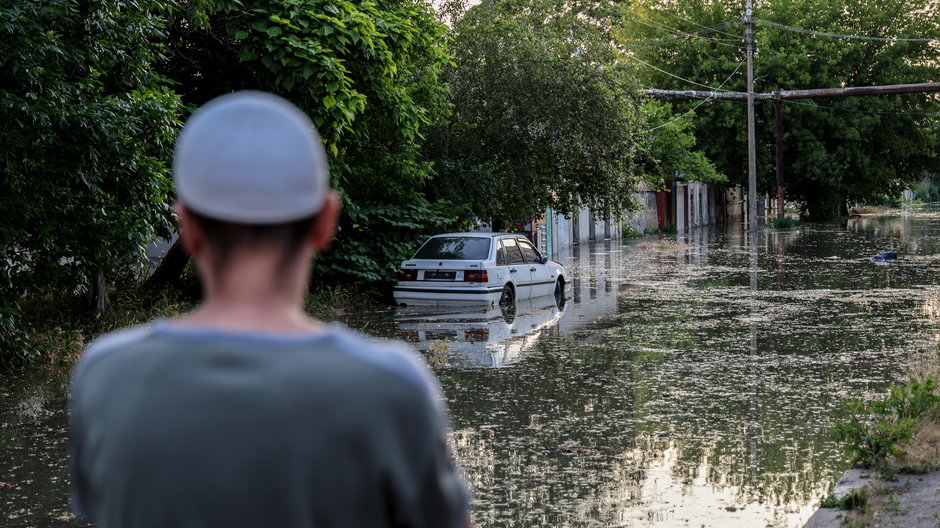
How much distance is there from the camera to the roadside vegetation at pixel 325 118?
11.6 m

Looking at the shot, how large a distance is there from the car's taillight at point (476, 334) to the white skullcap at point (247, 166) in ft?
41.1

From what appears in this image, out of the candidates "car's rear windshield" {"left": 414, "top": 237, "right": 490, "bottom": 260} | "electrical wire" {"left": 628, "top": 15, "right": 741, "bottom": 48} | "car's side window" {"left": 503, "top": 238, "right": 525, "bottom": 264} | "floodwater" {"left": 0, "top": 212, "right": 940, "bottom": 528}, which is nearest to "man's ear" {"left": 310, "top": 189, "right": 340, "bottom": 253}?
"floodwater" {"left": 0, "top": 212, "right": 940, "bottom": 528}

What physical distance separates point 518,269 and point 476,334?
4321 millimetres

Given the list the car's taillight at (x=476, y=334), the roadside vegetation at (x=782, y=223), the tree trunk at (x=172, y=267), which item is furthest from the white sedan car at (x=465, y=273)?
the roadside vegetation at (x=782, y=223)

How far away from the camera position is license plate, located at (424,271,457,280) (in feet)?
60.3

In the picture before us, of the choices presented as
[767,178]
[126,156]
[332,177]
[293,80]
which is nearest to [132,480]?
[126,156]

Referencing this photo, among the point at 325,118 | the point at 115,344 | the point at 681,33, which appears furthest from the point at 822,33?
the point at 115,344

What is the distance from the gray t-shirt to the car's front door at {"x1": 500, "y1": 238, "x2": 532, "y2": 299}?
672 inches

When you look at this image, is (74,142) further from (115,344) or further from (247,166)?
(247,166)

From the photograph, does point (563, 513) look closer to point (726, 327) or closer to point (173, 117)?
point (173, 117)

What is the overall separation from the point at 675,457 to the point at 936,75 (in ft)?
193

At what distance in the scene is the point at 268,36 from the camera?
15164 mm

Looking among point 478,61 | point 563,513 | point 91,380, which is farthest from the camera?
point 478,61

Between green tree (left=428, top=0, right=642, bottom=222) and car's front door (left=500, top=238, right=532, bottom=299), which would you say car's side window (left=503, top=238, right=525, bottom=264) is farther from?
green tree (left=428, top=0, right=642, bottom=222)
